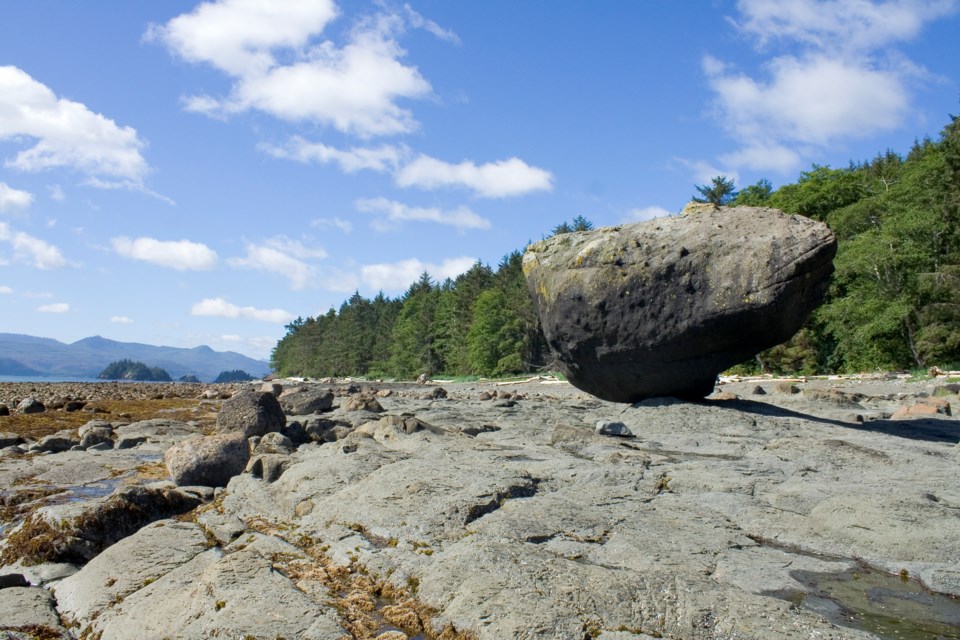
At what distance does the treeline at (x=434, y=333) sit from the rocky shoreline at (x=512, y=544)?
2262 inches

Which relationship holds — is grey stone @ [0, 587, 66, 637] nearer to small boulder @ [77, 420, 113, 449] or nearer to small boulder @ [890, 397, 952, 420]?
small boulder @ [77, 420, 113, 449]

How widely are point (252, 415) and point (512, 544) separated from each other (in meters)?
12.6

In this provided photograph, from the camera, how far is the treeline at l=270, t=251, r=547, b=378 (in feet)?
243

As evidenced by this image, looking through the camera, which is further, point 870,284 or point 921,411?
point 870,284

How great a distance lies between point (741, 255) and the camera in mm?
15242

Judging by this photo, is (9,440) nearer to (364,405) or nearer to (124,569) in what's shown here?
(364,405)

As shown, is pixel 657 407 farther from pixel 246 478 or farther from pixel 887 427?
pixel 246 478

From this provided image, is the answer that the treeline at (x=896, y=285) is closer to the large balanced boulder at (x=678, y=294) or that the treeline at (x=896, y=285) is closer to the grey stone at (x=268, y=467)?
the large balanced boulder at (x=678, y=294)

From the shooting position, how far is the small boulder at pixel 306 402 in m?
25.3

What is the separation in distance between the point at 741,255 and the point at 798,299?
1.55 meters

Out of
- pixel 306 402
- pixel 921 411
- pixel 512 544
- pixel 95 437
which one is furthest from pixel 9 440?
pixel 921 411

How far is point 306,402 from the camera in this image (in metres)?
25.4

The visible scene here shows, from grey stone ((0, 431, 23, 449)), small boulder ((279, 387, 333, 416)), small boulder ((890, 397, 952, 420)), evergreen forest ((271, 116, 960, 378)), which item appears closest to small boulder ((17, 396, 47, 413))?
grey stone ((0, 431, 23, 449))

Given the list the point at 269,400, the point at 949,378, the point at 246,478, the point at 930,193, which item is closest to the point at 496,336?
the point at 930,193
